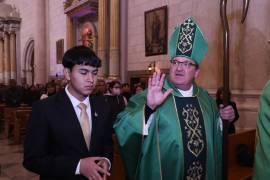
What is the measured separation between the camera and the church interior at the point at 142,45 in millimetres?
5918

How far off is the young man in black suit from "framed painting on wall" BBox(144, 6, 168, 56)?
7.31 metres

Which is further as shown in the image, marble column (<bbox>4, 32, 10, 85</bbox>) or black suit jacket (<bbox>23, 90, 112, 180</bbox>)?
marble column (<bbox>4, 32, 10, 85</bbox>)

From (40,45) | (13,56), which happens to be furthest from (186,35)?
(13,56)

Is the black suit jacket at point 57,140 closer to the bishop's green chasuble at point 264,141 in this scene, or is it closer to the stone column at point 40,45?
the bishop's green chasuble at point 264,141

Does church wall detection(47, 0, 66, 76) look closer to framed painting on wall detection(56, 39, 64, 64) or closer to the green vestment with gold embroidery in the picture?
framed painting on wall detection(56, 39, 64, 64)

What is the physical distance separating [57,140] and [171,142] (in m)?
0.89

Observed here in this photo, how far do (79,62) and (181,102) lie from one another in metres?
0.97

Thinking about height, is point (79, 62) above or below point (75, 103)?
above

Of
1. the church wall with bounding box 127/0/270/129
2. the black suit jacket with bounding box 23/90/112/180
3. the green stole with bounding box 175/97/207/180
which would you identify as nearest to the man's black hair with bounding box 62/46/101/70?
the black suit jacket with bounding box 23/90/112/180

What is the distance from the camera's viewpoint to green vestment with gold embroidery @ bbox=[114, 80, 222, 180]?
2.34 meters

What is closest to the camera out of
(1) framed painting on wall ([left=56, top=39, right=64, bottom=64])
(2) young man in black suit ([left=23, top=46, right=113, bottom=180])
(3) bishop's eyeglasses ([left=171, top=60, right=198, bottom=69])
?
(2) young man in black suit ([left=23, top=46, right=113, bottom=180])

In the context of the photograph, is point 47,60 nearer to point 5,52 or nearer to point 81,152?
point 5,52

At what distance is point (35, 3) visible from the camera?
60.5 ft

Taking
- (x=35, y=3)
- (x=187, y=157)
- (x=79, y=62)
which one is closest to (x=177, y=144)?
(x=187, y=157)
